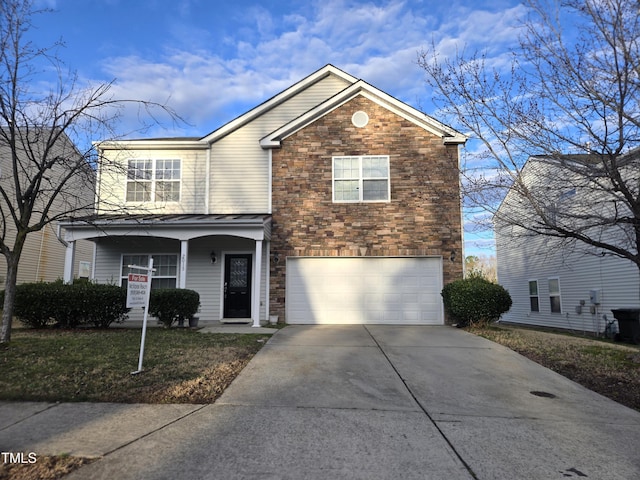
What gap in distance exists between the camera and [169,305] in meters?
10.6

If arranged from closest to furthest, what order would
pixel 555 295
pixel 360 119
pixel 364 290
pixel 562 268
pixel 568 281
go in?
pixel 364 290
pixel 360 119
pixel 568 281
pixel 562 268
pixel 555 295

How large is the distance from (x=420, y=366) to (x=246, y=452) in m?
4.14

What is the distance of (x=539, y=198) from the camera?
7.93 metres

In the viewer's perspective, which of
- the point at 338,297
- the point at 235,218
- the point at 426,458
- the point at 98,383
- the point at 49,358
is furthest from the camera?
the point at 338,297

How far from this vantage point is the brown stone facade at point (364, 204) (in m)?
12.8

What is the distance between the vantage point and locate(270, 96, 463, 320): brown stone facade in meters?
12.8

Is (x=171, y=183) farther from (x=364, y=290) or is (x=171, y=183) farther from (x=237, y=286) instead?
(x=364, y=290)

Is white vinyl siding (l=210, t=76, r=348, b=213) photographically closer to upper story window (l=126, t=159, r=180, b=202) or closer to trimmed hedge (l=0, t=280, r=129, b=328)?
upper story window (l=126, t=159, r=180, b=202)

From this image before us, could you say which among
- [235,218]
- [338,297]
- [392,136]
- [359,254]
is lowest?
[338,297]

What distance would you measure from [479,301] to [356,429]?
25.5 ft

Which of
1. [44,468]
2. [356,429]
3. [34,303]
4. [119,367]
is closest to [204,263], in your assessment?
[34,303]

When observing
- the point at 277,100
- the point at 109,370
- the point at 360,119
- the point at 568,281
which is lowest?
the point at 109,370

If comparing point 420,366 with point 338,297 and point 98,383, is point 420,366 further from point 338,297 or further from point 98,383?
point 338,297

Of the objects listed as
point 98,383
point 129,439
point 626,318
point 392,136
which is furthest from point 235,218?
point 626,318
